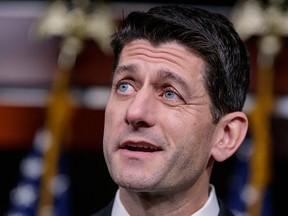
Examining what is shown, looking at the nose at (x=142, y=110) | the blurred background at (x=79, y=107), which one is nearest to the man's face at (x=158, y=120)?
the nose at (x=142, y=110)

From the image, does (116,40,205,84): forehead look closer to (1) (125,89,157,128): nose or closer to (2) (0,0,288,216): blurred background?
(1) (125,89,157,128): nose

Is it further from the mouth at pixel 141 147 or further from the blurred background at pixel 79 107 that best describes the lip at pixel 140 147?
the blurred background at pixel 79 107

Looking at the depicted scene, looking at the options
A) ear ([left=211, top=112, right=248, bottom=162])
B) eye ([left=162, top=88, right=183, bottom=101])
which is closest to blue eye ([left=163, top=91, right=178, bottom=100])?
eye ([left=162, top=88, right=183, bottom=101])

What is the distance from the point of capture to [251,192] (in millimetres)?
2459

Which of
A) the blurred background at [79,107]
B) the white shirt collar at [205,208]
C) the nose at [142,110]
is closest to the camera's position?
the nose at [142,110]

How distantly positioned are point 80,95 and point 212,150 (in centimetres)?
142

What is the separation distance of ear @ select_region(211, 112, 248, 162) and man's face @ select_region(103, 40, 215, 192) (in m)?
0.02

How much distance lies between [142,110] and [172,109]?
0.06 metres

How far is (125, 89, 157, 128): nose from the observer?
4.12 ft

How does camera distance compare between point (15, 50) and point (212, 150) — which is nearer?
point (212, 150)

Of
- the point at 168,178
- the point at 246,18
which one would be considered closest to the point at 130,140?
the point at 168,178

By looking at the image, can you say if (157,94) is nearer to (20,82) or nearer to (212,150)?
(212,150)

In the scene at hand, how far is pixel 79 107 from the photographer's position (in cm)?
269

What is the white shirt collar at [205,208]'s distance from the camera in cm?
136
